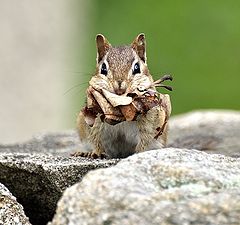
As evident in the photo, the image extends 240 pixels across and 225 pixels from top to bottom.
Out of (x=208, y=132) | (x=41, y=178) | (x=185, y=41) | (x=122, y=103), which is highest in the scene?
(x=122, y=103)

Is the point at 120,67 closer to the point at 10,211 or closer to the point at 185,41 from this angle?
the point at 10,211

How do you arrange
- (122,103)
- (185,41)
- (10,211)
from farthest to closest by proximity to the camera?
(185,41)
(122,103)
(10,211)

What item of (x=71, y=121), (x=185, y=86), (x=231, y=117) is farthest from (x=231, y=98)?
(x=231, y=117)

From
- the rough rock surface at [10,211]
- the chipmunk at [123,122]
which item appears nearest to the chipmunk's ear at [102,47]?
the chipmunk at [123,122]

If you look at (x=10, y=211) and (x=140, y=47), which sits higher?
(x=140, y=47)

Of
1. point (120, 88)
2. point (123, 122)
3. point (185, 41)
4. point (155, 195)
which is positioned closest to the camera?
point (155, 195)

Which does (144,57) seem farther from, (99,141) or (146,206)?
(146,206)

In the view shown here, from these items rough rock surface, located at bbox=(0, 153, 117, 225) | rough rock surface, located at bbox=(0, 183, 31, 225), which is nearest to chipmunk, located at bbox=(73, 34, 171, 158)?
rough rock surface, located at bbox=(0, 153, 117, 225)

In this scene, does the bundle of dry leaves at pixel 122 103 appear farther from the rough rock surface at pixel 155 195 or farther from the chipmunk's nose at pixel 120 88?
the rough rock surface at pixel 155 195

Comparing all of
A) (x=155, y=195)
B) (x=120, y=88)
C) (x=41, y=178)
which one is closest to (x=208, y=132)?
(x=120, y=88)
